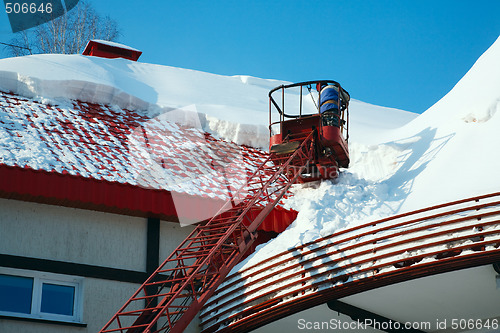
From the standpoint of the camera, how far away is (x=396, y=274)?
419 inches

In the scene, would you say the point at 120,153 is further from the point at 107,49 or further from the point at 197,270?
the point at 107,49

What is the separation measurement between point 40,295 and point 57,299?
34 centimetres

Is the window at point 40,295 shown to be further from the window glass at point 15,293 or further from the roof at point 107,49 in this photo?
the roof at point 107,49

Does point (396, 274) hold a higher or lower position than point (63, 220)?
lower

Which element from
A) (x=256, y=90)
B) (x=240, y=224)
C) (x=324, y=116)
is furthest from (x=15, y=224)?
(x=256, y=90)

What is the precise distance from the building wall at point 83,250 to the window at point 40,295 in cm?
13

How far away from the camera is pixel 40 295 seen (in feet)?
40.9

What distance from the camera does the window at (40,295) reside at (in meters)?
12.3

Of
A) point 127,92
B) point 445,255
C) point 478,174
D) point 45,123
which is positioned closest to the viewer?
point 445,255

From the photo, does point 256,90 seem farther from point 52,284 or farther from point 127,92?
point 52,284

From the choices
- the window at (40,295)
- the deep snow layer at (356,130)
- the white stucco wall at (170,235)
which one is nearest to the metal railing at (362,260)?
the deep snow layer at (356,130)

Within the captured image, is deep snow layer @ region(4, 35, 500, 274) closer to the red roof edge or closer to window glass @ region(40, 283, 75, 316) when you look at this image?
the red roof edge

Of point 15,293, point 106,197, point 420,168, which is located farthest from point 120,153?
point 420,168

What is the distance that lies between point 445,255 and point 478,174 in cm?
236
